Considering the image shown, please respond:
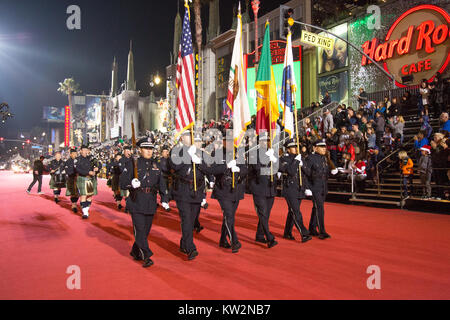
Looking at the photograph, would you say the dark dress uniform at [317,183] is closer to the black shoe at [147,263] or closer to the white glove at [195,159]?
the white glove at [195,159]

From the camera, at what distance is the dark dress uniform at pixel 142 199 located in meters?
5.62

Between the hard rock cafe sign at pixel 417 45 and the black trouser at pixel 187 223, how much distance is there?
1606 centimetres

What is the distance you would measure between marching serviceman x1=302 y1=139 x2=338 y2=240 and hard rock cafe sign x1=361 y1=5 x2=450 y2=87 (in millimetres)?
12880

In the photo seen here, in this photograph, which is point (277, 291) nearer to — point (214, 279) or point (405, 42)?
point (214, 279)

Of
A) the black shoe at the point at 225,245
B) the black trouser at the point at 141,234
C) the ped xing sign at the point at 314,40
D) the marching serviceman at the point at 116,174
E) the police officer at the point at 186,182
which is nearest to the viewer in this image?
the black trouser at the point at 141,234

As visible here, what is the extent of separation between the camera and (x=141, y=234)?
5.60 metres

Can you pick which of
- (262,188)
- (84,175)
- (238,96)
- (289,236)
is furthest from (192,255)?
(84,175)

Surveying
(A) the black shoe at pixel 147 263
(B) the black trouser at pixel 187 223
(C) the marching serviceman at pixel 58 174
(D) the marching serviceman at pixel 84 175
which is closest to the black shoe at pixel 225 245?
→ (B) the black trouser at pixel 187 223

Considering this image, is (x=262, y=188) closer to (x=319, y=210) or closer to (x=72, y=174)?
(x=319, y=210)

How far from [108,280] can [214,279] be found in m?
1.48

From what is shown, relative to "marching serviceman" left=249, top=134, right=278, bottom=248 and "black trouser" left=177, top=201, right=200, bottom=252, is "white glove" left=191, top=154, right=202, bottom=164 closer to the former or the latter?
"black trouser" left=177, top=201, right=200, bottom=252

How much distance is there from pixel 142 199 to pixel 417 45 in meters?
17.9

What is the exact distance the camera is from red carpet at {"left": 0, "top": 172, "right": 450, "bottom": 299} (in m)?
4.29

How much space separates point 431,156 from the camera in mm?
11266
